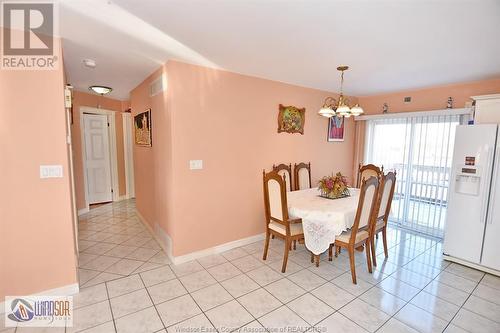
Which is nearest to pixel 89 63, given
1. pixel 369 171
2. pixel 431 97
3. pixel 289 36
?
pixel 289 36

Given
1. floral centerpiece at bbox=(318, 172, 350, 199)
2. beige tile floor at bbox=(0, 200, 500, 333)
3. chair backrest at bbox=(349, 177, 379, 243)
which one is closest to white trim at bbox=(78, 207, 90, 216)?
beige tile floor at bbox=(0, 200, 500, 333)

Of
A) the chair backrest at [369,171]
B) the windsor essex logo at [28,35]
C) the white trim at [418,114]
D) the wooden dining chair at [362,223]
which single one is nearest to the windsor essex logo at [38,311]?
the windsor essex logo at [28,35]

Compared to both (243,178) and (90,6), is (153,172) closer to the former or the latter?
(243,178)

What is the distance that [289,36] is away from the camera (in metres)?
2.05

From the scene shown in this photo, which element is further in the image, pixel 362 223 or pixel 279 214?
pixel 279 214

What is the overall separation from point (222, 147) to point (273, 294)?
1.79m

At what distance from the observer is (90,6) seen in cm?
161

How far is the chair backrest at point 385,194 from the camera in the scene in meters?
2.69

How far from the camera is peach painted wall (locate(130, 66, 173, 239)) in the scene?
9.39ft

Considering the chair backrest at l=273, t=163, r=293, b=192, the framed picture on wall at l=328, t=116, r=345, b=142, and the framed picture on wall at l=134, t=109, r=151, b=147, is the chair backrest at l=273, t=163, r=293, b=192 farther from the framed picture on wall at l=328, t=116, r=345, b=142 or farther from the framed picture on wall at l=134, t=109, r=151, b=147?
the framed picture on wall at l=134, t=109, r=151, b=147

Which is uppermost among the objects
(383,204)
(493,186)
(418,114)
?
(418,114)

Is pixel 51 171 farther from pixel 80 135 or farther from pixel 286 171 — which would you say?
pixel 80 135

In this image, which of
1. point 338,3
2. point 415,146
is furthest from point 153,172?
point 415,146

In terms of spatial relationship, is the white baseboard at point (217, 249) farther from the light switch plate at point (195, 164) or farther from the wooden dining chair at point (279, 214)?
the light switch plate at point (195, 164)
